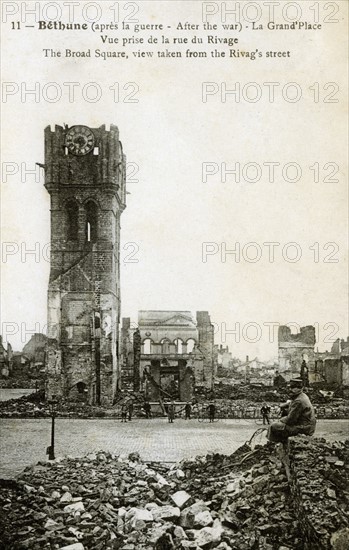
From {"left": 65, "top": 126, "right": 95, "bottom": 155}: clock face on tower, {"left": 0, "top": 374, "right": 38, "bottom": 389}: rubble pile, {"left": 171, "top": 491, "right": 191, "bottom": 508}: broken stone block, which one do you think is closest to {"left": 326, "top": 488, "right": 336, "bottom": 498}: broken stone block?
{"left": 171, "top": 491, "right": 191, "bottom": 508}: broken stone block

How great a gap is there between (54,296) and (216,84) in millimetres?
20316

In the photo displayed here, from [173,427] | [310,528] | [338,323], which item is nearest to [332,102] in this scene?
[338,323]

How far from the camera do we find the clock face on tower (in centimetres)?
2956

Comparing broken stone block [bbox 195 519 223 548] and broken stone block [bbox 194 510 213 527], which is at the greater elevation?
broken stone block [bbox 194 510 213 527]

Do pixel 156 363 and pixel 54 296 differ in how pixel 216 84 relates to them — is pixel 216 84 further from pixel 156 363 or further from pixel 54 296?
pixel 156 363

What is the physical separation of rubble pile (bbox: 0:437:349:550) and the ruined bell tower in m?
19.2

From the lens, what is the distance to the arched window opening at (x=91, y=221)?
3294 cm

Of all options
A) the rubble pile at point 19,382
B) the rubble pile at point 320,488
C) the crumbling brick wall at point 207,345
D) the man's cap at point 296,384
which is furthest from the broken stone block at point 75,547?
the crumbling brick wall at point 207,345

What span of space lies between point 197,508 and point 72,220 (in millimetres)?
24993

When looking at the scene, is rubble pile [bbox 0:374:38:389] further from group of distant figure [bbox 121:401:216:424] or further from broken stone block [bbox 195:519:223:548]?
broken stone block [bbox 195:519:223:548]

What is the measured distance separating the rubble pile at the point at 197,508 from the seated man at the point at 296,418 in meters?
0.26

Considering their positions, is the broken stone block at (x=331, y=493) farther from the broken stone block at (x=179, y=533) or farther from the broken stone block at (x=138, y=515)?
the broken stone block at (x=138, y=515)

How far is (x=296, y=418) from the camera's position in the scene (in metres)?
9.78

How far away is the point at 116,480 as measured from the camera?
1204 cm
